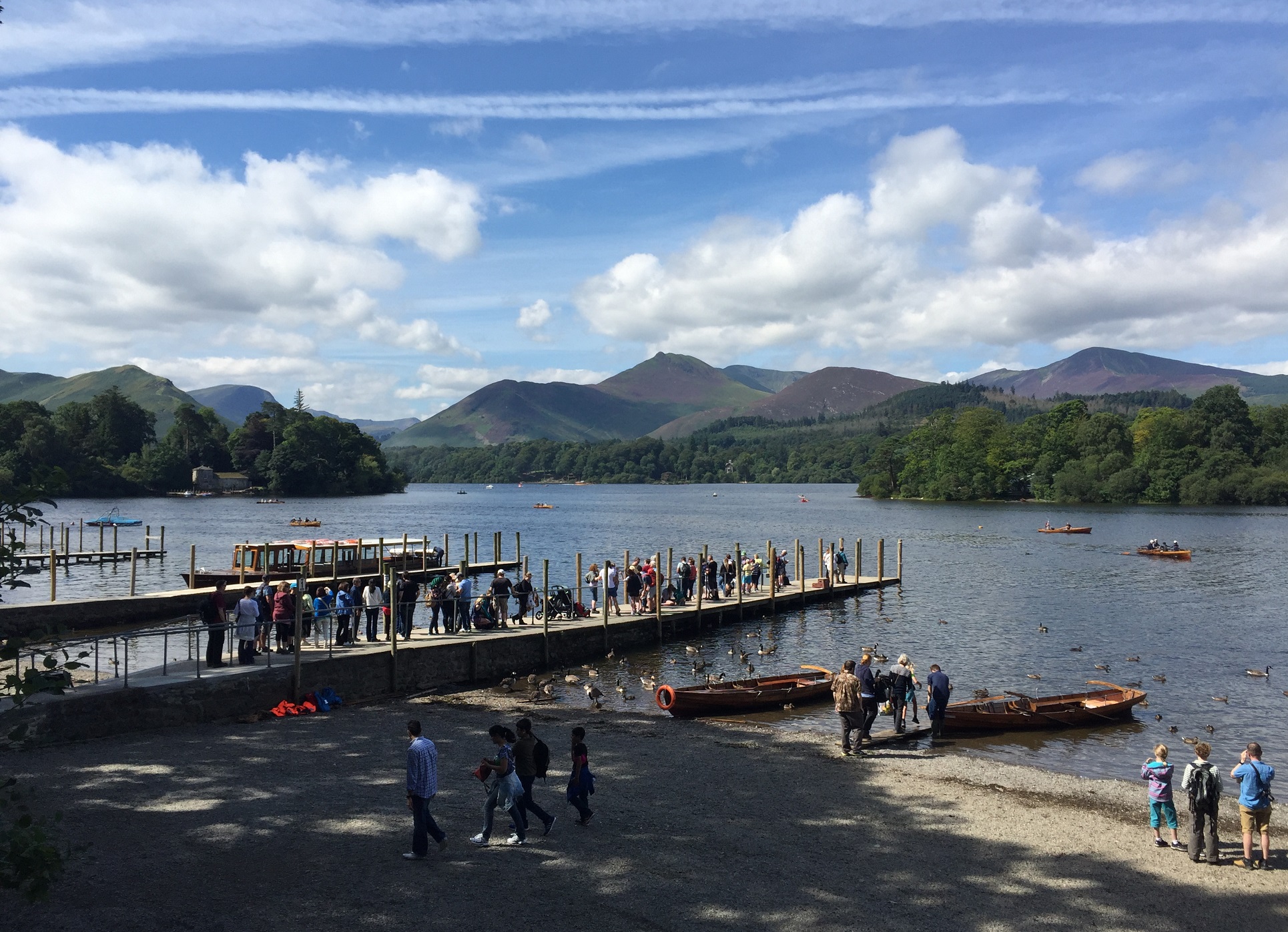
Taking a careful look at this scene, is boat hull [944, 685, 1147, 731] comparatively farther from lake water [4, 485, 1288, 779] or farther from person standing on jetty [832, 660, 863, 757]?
person standing on jetty [832, 660, 863, 757]

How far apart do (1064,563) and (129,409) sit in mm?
160709

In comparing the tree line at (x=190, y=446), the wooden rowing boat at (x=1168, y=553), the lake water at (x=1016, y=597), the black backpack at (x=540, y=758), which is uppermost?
the tree line at (x=190, y=446)

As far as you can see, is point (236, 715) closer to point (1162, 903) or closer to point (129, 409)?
point (1162, 903)

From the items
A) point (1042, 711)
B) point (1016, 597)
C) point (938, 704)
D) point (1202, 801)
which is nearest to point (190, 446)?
point (1016, 597)

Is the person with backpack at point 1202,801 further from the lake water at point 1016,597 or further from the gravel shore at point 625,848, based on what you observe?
the lake water at point 1016,597

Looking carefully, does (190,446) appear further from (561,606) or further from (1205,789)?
(1205,789)

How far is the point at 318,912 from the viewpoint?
1083cm

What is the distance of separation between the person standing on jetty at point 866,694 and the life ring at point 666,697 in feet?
17.1

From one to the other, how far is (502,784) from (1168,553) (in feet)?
216

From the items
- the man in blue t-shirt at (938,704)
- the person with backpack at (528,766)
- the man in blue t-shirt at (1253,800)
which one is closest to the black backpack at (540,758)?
the person with backpack at (528,766)

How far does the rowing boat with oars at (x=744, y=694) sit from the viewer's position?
2353 cm

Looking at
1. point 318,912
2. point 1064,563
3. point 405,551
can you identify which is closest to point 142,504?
point 405,551

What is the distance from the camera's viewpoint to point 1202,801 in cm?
1310

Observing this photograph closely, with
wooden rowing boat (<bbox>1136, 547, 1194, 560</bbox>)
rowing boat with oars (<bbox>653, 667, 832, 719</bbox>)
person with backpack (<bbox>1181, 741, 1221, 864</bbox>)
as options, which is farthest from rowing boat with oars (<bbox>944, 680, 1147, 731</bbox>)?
wooden rowing boat (<bbox>1136, 547, 1194, 560</bbox>)
